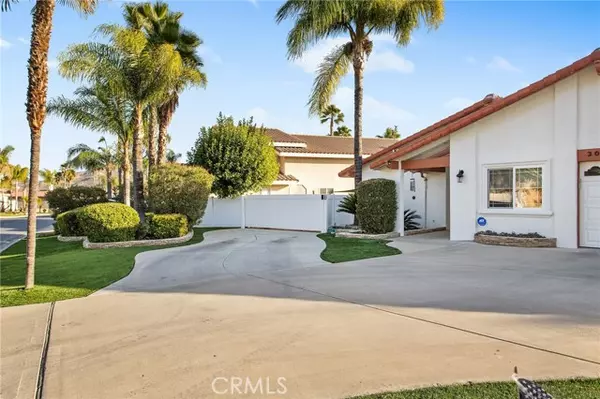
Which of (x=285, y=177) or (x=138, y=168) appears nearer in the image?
(x=138, y=168)

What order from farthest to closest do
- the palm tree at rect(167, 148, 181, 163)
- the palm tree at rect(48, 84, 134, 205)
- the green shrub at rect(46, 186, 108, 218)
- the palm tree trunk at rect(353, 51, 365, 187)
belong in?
the palm tree at rect(167, 148, 181, 163), the green shrub at rect(46, 186, 108, 218), the palm tree at rect(48, 84, 134, 205), the palm tree trunk at rect(353, 51, 365, 187)

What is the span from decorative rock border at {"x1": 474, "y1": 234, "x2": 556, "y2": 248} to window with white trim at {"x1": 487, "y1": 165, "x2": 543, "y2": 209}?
1.12 meters

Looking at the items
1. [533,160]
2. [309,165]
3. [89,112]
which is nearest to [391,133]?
[309,165]

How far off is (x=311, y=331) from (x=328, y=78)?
52.4 ft

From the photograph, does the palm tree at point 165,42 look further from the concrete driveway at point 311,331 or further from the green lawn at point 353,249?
the concrete driveway at point 311,331

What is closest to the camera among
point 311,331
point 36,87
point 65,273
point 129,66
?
point 311,331

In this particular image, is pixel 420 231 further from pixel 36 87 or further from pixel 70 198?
pixel 70 198

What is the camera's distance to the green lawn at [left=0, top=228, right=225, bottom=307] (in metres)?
8.01

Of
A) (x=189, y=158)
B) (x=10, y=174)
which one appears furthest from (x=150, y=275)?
(x=10, y=174)

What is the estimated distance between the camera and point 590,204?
40.7 ft

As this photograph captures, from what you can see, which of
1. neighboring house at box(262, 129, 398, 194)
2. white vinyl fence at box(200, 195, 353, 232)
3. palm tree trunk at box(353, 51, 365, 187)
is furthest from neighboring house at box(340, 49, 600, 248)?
neighboring house at box(262, 129, 398, 194)

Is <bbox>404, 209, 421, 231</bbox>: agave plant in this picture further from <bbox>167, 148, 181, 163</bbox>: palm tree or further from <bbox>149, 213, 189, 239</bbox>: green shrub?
<bbox>167, 148, 181, 163</bbox>: palm tree

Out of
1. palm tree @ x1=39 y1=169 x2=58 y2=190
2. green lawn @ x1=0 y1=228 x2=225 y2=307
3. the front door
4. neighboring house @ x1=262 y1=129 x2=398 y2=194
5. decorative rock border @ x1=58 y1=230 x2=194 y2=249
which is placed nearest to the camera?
green lawn @ x1=0 y1=228 x2=225 y2=307

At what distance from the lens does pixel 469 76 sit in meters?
16.4
